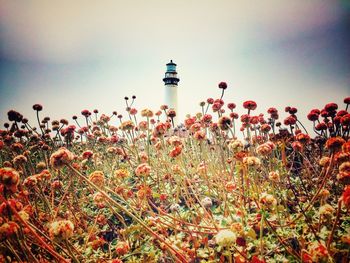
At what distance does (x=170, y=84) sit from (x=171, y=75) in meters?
0.96

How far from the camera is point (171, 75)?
21.5 metres

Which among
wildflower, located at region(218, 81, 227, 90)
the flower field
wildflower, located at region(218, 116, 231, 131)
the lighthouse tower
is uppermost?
the lighthouse tower

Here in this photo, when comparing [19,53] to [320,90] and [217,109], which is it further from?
[320,90]

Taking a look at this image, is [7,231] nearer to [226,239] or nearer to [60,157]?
[60,157]

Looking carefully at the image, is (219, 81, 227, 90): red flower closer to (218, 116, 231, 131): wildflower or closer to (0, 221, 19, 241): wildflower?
(218, 116, 231, 131): wildflower

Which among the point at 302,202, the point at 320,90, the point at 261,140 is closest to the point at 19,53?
the point at 261,140

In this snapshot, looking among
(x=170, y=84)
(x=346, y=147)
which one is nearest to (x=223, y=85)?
(x=346, y=147)

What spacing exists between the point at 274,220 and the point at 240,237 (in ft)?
2.45

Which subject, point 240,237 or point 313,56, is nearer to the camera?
point 240,237

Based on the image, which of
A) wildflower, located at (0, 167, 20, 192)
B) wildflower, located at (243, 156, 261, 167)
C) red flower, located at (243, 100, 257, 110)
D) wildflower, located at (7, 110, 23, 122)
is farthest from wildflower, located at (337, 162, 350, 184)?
wildflower, located at (7, 110, 23, 122)

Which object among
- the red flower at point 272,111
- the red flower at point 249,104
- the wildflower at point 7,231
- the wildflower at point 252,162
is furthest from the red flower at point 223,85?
the wildflower at point 7,231

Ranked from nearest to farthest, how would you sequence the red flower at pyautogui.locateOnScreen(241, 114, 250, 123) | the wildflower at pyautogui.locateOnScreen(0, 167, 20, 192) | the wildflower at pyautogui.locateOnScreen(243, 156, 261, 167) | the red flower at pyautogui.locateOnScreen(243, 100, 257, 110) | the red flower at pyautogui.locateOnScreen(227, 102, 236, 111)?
1. the wildflower at pyautogui.locateOnScreen(0, 167, 20, 192)
2. the wildflower at pyautogui.locateOnScreen(243, 156, 261, 167)
3. the red flower at pyautogui.locateOnScreen(243, 100, 257, 110)
4. the red flower at pyautogui.locateOnScreen(241, 114, 250, 123)
5. the red flower at pyautogui.locateOnScreen(227, 102, 236, 111)

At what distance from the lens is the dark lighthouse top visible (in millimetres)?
21391

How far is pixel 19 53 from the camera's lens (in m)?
3.67
